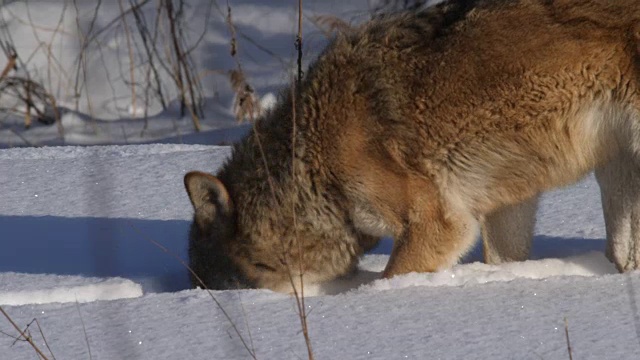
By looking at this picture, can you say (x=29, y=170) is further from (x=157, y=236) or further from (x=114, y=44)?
(x=114, y=44)

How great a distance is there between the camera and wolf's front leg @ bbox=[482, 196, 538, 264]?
15.3ft

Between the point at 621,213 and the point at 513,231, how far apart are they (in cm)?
48

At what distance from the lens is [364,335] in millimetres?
3338

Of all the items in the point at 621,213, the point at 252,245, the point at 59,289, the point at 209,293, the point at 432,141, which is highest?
the point at 432,141

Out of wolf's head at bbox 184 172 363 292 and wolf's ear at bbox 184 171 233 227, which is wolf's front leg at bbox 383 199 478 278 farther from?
wolf's ear at bbox 184 171 233 227

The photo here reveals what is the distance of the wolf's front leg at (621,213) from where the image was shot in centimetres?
431

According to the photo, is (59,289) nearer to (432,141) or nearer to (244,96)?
(432,141)

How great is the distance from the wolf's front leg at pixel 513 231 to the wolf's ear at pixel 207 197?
109cm

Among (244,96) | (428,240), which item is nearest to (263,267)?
(428,240)

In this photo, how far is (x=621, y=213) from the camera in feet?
14.4

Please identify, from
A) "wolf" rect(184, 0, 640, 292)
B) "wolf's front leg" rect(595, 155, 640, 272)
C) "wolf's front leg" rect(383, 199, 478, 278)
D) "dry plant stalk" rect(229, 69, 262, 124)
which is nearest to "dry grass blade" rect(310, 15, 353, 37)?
"wolf" rect(184, 0, 640, 292)

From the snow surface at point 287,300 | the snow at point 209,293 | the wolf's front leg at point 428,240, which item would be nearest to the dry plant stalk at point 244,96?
the snow at point 209,293

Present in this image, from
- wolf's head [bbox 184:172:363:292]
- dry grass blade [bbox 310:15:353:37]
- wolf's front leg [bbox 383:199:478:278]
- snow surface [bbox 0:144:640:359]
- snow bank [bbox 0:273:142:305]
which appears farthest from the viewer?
dry grass blade [bbox 310:15:353:37]

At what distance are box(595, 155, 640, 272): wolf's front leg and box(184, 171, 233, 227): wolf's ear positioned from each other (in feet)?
4.85
